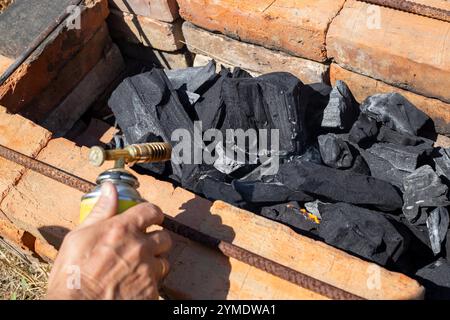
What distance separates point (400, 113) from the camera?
11.8 ft

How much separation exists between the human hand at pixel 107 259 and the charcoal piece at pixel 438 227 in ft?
5.39

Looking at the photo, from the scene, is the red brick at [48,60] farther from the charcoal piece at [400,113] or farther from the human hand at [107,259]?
the charcoal piece at [400,113]

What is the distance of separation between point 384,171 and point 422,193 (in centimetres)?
30

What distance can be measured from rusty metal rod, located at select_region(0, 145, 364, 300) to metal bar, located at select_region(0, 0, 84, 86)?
2.82 feet

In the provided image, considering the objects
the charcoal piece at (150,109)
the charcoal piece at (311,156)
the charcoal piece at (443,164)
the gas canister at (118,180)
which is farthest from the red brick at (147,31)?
the charcoal piece at (443,164)

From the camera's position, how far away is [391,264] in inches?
121

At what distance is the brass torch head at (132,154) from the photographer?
2375mm

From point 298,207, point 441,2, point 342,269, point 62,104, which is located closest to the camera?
point 342,269

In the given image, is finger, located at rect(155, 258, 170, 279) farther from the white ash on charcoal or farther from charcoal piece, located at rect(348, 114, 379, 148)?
charcoal piece, located at rect(348, 114, 379, 148)

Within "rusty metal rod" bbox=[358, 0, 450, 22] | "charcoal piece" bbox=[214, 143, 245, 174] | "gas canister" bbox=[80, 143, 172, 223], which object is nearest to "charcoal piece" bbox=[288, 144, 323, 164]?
"charcoal piece" bbox=[214, 143, 245, 174]

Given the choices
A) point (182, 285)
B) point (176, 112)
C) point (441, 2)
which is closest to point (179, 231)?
point (182, 285)

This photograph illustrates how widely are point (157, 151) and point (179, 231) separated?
14.8 inches

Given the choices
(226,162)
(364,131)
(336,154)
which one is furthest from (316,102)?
(226,162)

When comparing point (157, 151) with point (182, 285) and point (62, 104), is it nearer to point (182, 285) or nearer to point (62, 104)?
point (182, 285)
